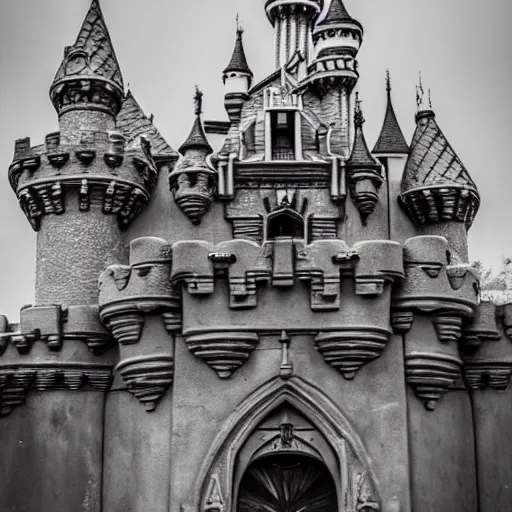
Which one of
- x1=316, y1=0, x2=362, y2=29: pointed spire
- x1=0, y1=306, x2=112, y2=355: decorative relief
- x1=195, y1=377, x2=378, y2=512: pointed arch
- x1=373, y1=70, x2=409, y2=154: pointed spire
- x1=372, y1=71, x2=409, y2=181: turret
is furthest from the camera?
x1=316, y1=0, x2=362, y2=29: pointed spire

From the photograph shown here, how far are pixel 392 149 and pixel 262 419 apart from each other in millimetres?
8087

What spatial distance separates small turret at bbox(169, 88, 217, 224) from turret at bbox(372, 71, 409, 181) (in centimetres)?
373

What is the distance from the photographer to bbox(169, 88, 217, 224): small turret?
1916 centimetres

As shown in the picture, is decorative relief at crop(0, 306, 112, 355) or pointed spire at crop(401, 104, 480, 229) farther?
pointed spire at crop(401, 104, 480, 229)

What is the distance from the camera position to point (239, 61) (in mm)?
26984

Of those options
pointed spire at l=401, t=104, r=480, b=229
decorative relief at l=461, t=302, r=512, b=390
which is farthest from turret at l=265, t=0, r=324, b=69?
decorative relief at l=461, t=302, r=512, b=390

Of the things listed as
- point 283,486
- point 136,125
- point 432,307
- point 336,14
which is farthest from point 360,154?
point 283,486

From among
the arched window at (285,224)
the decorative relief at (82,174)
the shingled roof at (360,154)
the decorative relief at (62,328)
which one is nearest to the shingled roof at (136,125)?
the decorative relief at (82,174)

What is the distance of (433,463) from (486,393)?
7.45 feet

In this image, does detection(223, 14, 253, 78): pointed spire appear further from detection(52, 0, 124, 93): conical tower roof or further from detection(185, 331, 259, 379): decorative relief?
detection(185, 331, 259, 379): decorative relief

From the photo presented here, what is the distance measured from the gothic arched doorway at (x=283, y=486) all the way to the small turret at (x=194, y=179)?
5.66 m

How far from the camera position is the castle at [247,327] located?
15.0 meters

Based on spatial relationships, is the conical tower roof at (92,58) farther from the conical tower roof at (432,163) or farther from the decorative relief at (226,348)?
the decorative relief at (226,348)

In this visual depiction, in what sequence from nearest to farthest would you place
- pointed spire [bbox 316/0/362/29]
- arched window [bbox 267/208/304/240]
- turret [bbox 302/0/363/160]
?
1. arched window [bbox 267/208/304/240]
2. turret [bbox 302/0/363/160]
3. pointed spire [bbox 316/0/362/29]
